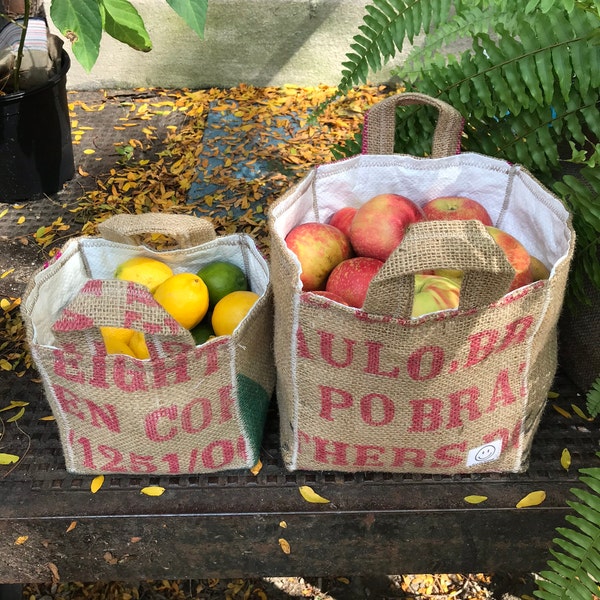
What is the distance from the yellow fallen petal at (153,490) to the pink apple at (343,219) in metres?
0.71

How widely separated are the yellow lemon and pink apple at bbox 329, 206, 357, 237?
513 mm

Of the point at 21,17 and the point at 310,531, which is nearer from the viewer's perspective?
the point at 310,531

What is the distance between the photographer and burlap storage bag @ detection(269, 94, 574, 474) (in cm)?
105

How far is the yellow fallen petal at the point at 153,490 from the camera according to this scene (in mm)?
1405

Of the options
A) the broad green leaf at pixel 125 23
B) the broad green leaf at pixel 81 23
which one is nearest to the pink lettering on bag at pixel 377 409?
the broad green leaf at pixel 81 23

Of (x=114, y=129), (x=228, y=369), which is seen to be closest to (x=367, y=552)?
(x=228, y=369)

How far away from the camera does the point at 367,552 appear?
57.2 inches

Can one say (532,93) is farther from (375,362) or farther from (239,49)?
(239,49)

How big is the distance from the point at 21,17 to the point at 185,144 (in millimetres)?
864

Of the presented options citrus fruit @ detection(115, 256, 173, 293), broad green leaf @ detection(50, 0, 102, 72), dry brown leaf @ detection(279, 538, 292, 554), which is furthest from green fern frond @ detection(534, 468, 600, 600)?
broad green leaf @ detection(50, 0, 102, 72)

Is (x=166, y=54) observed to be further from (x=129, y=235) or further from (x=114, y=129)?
(x=129, y=235)

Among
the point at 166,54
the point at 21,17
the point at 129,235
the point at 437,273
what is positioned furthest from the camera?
the point at 166,54

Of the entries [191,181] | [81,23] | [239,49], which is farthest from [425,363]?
[239,49]

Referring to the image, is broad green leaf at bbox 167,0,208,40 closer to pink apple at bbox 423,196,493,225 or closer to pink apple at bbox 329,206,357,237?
pink apple at bbox 329,206,357,237
